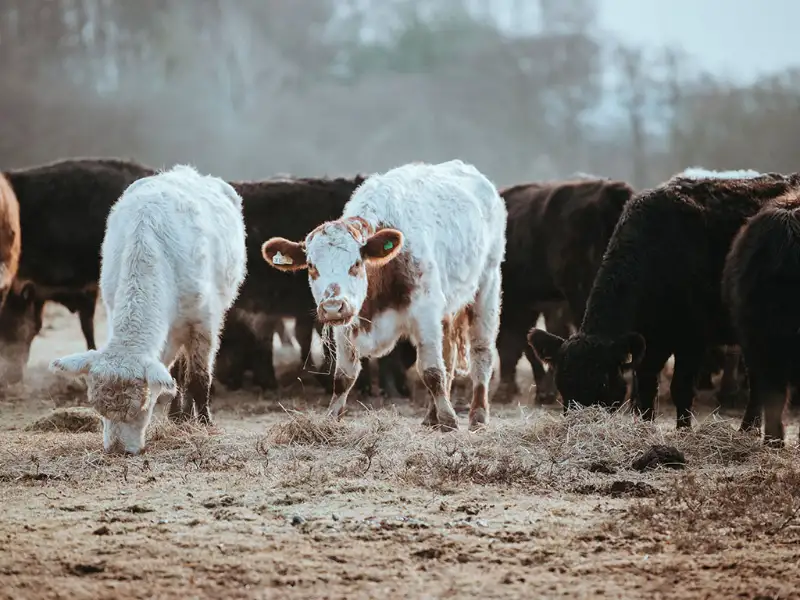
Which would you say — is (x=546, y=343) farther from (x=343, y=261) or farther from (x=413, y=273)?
(x=343, y=261)

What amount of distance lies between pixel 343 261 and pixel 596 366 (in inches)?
76.0

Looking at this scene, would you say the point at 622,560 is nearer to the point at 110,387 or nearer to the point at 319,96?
the point at 110,387

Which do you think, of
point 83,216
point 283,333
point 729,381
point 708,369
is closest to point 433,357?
point 729,381

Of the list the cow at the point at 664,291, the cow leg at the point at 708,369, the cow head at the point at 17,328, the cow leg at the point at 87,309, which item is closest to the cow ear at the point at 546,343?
the cow at the point at 664,291

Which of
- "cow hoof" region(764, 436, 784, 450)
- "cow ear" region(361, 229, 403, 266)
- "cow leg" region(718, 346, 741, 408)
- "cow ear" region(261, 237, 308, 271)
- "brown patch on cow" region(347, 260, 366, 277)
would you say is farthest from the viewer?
"cow leg" region(718, 346, 741, 408)

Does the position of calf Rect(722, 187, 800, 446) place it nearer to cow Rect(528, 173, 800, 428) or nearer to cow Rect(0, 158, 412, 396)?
cow Rect(528, 173, 800, 428)

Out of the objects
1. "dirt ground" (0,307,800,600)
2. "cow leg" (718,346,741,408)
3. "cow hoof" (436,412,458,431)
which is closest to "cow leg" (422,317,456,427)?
"cow hoof" (436,412,458,431)

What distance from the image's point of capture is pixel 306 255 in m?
7.53

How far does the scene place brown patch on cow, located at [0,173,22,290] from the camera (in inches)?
422

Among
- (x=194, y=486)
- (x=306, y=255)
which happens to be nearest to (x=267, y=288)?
(x=306, y=255)

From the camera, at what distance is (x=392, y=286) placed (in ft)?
25.7

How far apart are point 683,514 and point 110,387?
3464 millimetres

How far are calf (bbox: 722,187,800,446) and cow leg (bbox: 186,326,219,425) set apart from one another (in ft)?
11.9

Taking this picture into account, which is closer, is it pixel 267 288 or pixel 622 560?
pixel 622 560
